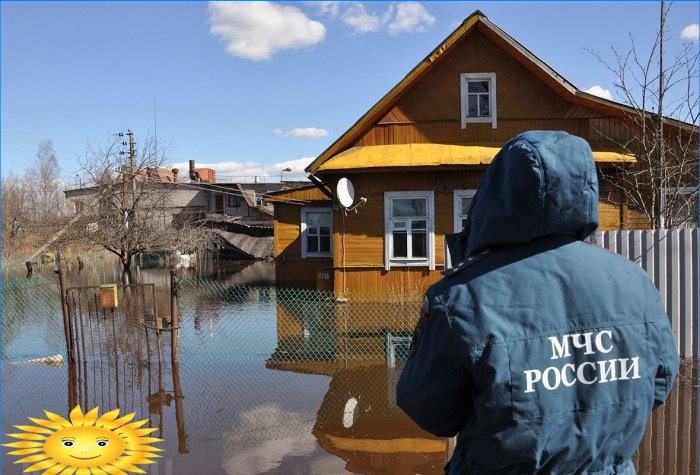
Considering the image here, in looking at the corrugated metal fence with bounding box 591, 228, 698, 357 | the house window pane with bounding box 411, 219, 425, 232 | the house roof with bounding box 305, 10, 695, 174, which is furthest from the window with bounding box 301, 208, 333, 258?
the corrugated metal fence with bounding box 591, 228, 698, 357

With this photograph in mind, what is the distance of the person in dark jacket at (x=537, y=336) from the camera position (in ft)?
5.06

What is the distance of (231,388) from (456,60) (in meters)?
9.38

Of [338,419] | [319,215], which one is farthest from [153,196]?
[338,419]

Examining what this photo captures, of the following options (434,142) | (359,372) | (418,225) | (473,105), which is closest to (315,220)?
(418,225)

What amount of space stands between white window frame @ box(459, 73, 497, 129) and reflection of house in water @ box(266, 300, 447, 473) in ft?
15.1

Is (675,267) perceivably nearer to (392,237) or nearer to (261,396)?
(261,396)

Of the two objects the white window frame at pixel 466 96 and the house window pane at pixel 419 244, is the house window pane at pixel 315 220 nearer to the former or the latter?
the house window pane at pixel 419 244

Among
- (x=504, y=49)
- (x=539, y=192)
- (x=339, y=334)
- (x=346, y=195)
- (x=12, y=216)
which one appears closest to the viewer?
(x=539, y=192)

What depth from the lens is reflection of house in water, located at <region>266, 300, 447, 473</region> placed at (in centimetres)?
473

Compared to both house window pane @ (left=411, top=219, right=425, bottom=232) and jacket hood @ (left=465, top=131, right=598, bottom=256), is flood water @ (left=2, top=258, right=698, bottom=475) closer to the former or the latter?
house window pane @ (left=411, top=219, right=425, bottom=232)

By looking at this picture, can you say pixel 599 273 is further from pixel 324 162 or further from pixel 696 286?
pixel 324 162

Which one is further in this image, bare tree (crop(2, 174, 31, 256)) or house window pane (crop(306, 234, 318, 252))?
bare tree (crop(2, 174, 31, 256))

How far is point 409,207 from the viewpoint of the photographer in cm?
1283

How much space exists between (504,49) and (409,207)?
421 centimetres
